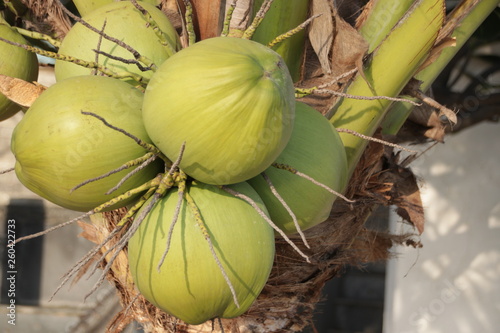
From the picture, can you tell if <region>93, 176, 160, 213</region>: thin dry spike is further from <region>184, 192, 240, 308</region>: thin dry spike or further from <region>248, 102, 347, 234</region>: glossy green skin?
<region>248, 102, 347, 234</region>: glossy green skin

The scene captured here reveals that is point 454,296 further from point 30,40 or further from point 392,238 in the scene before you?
point 30,40

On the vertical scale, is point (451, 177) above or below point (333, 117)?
below

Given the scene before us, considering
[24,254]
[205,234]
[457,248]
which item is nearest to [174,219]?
[205,234]

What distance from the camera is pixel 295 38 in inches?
45.0

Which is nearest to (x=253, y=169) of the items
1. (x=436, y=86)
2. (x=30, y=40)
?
(x=30, y=40)

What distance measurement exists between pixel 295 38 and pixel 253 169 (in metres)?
0.45

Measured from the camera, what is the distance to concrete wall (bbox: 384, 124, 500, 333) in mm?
2664

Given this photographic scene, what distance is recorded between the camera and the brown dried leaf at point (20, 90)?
3.03 feet

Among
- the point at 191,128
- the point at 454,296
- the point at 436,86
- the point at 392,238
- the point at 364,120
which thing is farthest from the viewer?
the point at 454,296

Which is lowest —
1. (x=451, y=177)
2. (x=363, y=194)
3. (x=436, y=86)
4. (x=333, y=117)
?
(x=451, y=177)

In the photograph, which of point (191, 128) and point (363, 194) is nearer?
point (191, 128)

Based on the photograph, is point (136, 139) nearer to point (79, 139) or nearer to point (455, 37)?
point (79, 139)

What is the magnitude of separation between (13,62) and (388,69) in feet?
2.07

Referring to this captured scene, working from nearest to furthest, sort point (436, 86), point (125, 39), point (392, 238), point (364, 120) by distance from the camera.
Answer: point (125, 39)
point (364, 120)
point (392, 238)
point (436, 86)
